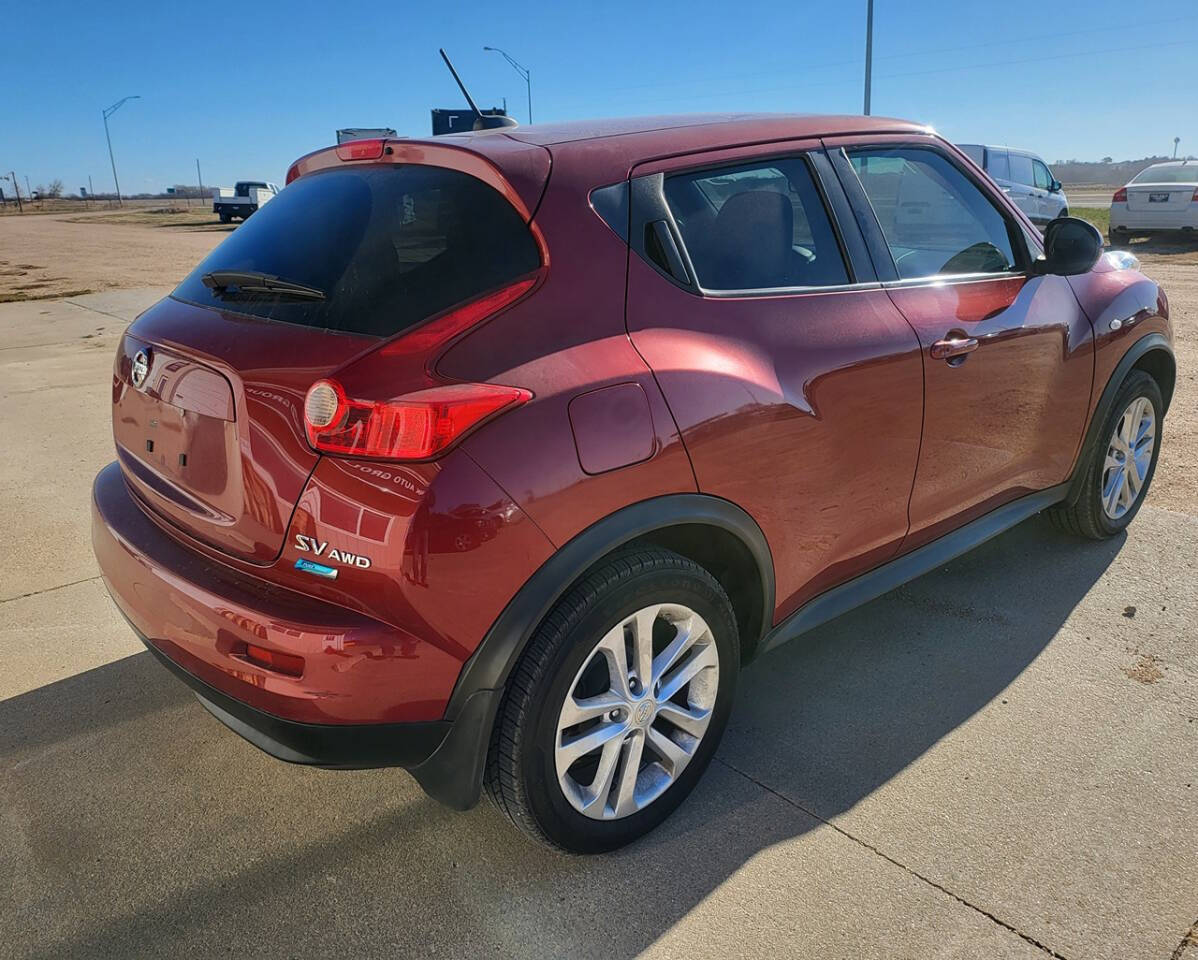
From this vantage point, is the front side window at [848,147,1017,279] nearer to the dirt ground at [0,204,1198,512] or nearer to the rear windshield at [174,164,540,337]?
the rear windshield at [174,164,540,337]

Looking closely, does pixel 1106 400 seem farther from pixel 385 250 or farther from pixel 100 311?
pixel 100 311

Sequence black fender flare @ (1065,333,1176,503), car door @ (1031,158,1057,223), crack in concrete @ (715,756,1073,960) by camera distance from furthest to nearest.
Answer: car door @ (1031,158,1057,223) → black fender flare @ (1065,333,1176,503) → crack in concrete @ (715,756,1073,960)

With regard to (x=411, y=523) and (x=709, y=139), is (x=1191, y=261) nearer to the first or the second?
(x=709, y=139)

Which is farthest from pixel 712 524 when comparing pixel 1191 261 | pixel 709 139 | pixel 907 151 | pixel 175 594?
pixel 1191 261

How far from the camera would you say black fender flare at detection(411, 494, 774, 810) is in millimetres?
2002

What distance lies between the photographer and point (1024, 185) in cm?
1686

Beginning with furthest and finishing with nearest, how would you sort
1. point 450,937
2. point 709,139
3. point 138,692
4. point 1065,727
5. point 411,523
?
1. point 138,692
2. point 1065,727
3. point 709,139
4. point 450,937
5. point 411,523

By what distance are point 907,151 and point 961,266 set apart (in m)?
0.43

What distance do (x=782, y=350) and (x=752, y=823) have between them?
1.25 meters

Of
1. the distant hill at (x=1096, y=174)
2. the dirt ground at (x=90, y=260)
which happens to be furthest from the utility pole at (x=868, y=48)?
the distant hill at (x=1096, y=174)

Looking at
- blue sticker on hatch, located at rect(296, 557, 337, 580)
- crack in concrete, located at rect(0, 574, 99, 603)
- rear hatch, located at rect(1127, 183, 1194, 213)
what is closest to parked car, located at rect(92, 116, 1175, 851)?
blue sticker on hatch, located at rect(296, 557, 337, 580)

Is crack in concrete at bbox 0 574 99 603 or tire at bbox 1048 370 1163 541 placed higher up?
tire at bbox 1048 370 1163 541

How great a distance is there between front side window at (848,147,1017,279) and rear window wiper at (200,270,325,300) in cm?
172

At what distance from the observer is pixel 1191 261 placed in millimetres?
16000
